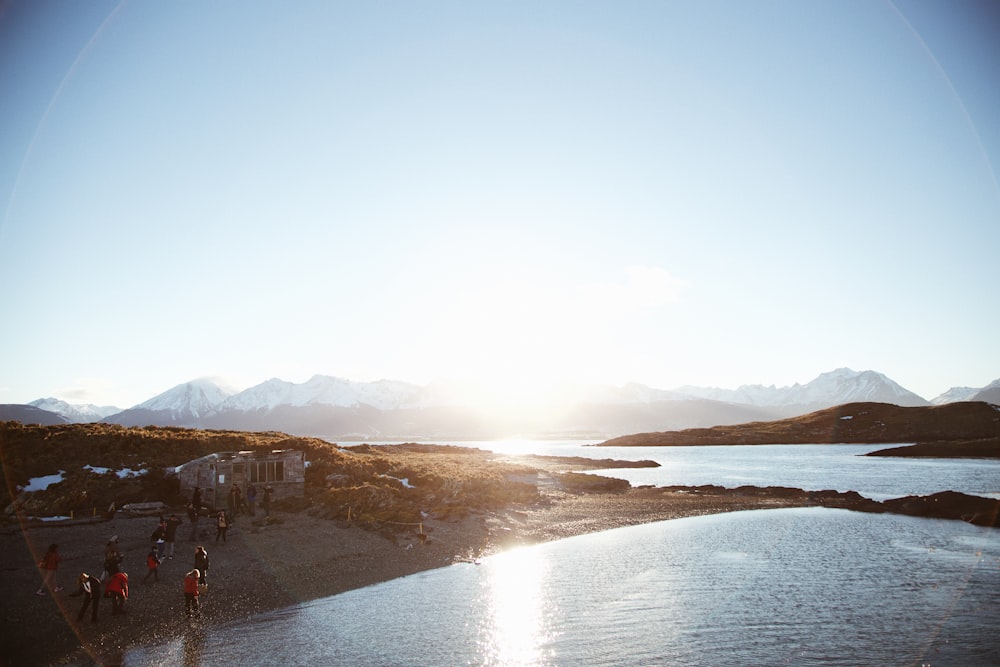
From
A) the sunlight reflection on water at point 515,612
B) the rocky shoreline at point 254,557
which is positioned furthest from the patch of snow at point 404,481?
the sunlight reflection on water at point 515,612

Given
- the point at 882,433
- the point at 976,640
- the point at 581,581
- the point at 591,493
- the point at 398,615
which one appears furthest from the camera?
the point at 882,433

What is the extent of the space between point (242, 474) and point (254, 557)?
49.0 ft

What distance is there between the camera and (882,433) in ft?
618

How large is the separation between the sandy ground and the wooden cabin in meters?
4.12

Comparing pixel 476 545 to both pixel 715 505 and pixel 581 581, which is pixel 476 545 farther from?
pixel 715 505

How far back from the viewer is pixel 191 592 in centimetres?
2500

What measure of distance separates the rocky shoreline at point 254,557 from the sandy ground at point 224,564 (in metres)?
→ 0.07

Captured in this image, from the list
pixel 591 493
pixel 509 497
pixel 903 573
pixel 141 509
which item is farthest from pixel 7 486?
pixel 903 573

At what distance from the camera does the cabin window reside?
158ft

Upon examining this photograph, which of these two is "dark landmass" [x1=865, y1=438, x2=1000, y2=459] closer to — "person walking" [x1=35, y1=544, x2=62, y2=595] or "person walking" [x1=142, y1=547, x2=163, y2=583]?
"person walking" [x1=142, y1=547, x2=163, y2=583]

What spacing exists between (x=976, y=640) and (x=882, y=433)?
200 meters

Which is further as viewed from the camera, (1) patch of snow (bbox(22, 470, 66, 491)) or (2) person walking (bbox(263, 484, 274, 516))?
(2) person walking (bbox(263, 484, 274, 516))

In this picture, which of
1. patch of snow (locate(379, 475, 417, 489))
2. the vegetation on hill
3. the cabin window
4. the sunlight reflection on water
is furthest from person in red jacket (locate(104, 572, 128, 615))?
patch of snow (locate(379, 475, 417, 489))

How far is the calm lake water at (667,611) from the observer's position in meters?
21.5
